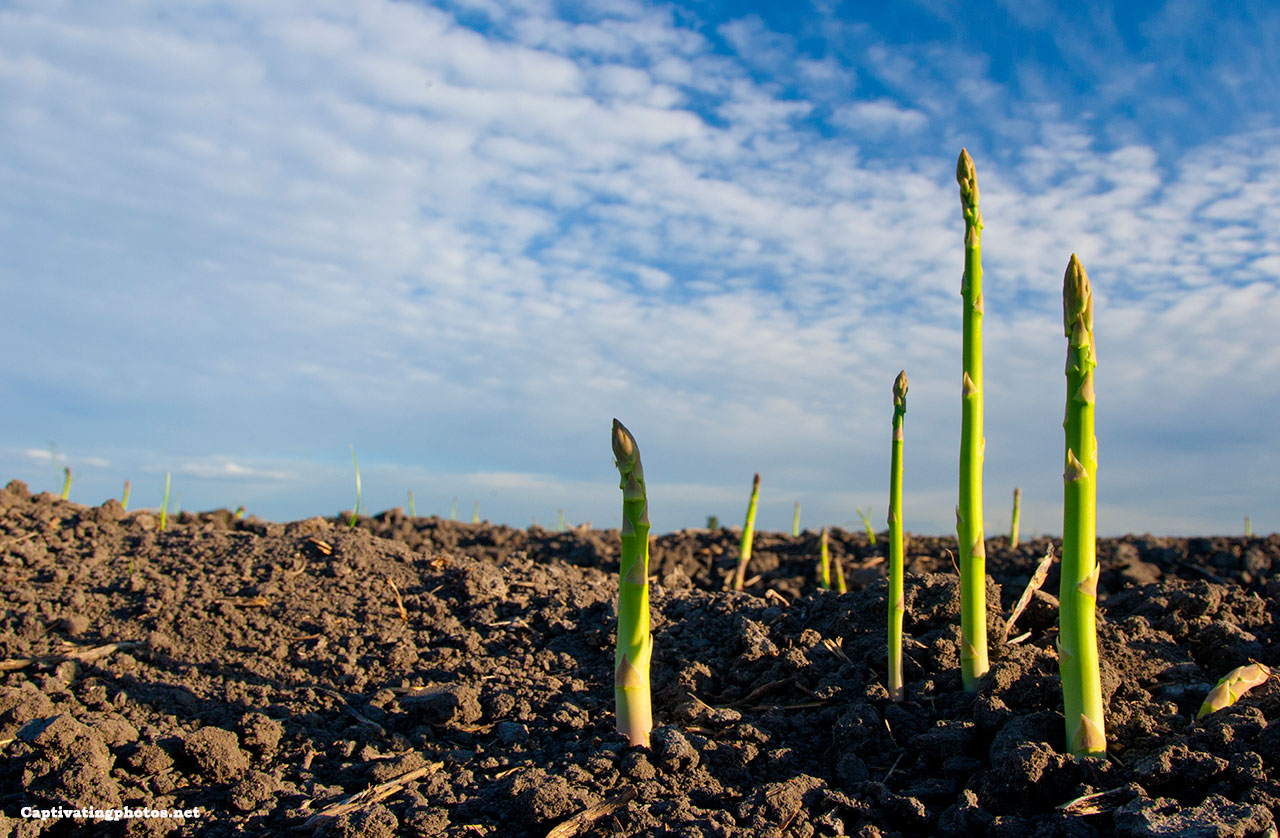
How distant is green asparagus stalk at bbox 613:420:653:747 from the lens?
3090mm

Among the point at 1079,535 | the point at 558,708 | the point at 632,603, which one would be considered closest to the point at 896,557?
the point at 1079,535

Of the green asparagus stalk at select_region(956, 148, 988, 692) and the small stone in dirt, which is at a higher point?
the green asparagus stalk at select_region(956, 148, 988, 692)

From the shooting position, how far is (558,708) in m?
3.56

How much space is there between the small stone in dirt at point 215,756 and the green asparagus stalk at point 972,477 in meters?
2.81

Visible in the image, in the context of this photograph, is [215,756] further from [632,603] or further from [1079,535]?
[1079,535]

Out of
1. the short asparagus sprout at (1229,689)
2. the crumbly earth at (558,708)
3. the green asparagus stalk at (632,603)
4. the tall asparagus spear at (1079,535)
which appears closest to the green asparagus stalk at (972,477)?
the crumbly earth at (558,708)

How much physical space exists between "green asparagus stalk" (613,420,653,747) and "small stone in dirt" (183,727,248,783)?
58.9 inches

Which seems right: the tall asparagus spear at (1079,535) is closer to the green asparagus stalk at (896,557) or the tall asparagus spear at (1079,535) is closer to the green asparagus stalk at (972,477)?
the green asparagus stalk at (972,477)

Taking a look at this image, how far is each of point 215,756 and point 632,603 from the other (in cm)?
175

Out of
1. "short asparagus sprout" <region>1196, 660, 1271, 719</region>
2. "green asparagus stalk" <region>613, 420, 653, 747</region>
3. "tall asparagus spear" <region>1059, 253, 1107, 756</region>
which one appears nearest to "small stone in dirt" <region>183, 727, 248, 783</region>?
"green asparagus stalk" <region>613, 420, 653, 747</region>

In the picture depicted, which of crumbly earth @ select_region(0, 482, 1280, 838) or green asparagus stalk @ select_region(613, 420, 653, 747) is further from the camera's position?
green asparagus stalk @ select_region(613, 420, 653, 747)

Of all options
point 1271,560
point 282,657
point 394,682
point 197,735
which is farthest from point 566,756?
point 1271,560

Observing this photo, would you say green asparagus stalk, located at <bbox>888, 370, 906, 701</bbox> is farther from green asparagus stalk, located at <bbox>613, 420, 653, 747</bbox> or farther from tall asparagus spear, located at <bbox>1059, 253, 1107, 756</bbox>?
green asparagus stalk, located at <bbox>613, 420, 653, 747</bbox>

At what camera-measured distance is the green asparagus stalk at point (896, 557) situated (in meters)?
3.30
